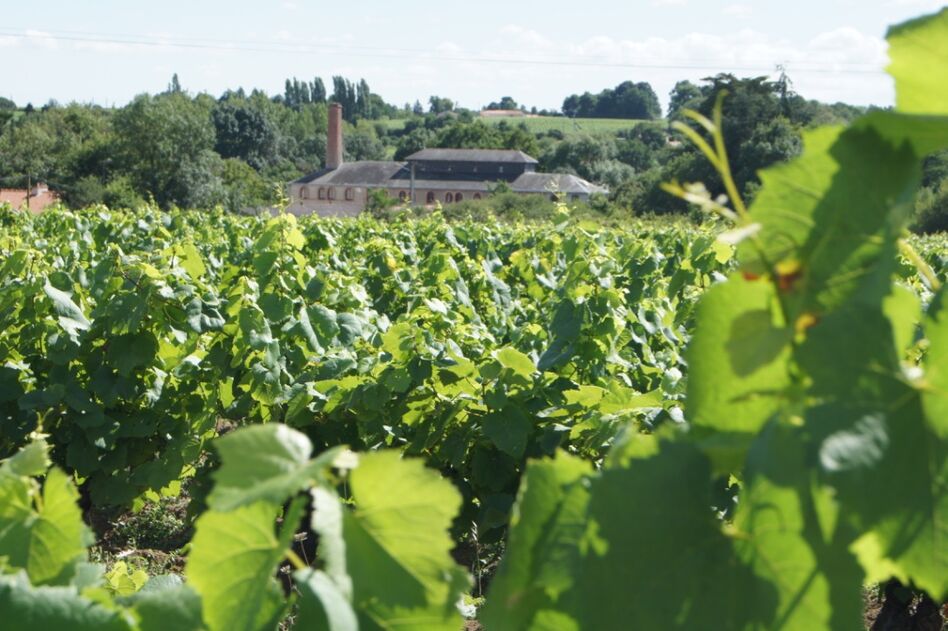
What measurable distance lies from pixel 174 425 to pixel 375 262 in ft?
10.9

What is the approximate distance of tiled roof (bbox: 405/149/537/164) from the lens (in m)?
88.9

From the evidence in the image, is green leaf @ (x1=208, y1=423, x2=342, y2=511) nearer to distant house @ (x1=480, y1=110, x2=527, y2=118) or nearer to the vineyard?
the vineyard

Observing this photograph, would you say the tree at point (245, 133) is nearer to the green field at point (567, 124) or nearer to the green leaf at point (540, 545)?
the green field at point (567, 124)

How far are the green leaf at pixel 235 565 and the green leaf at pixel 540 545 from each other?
15 centimetres

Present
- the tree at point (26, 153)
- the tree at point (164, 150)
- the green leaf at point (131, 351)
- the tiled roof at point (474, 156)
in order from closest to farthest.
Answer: the green leaf at point (131, 351), the tree at point (26, 153), the tree at point (164, 150), the tiled roof at point (474, 156)

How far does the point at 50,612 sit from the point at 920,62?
0.64 meters

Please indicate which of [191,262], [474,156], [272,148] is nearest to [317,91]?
[272,148]

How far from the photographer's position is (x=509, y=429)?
3.89 meters

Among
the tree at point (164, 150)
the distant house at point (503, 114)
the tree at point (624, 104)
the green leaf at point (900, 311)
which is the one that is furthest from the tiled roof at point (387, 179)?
the green leaf at point (900, 311)

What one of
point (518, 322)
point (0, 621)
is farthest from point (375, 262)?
point (0, 621)

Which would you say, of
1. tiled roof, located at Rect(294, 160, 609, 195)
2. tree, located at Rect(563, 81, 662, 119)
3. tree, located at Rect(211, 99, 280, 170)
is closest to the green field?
tree, located at Rect(563, 81, 662, 119)

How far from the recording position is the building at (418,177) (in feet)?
277

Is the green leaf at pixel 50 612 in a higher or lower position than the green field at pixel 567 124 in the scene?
higher

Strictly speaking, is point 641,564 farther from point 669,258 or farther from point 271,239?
point 669,258
